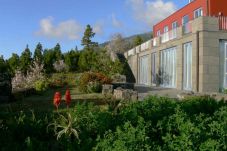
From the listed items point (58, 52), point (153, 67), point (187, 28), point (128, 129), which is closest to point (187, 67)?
point (187, 28)

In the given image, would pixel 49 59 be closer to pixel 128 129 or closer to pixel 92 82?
pixel 92 82

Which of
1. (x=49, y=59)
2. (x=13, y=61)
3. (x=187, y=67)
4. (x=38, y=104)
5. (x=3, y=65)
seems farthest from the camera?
(x=49, y=59)

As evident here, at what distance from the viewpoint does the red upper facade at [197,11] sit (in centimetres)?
3206

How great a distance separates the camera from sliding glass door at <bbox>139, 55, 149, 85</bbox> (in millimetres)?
39031

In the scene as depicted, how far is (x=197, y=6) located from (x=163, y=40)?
536 cm

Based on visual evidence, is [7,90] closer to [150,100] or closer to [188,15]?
[150,100]

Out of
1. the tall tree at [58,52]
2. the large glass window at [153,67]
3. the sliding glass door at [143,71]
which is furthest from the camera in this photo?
the tall tree at [58,52]

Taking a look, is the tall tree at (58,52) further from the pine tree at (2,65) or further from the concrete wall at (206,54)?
the concrete wall at (206,54)

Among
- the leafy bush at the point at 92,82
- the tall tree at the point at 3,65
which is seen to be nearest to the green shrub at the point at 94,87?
the leafy bush at the point at 92,82

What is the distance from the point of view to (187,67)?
26.1 meters

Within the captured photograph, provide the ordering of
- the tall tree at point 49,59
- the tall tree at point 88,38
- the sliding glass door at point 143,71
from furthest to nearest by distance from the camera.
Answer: the tall tree at point 88,38, the tall tree at point 49,59, the sliding glass door at point 143,71

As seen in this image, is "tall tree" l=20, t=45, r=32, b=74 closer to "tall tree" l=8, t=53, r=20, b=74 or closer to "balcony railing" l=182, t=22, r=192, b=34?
"tall tree" l=8, t=53, r=20, b=74

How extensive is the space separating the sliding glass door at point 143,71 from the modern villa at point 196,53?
2.80 metres

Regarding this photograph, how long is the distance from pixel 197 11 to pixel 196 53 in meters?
11.8
